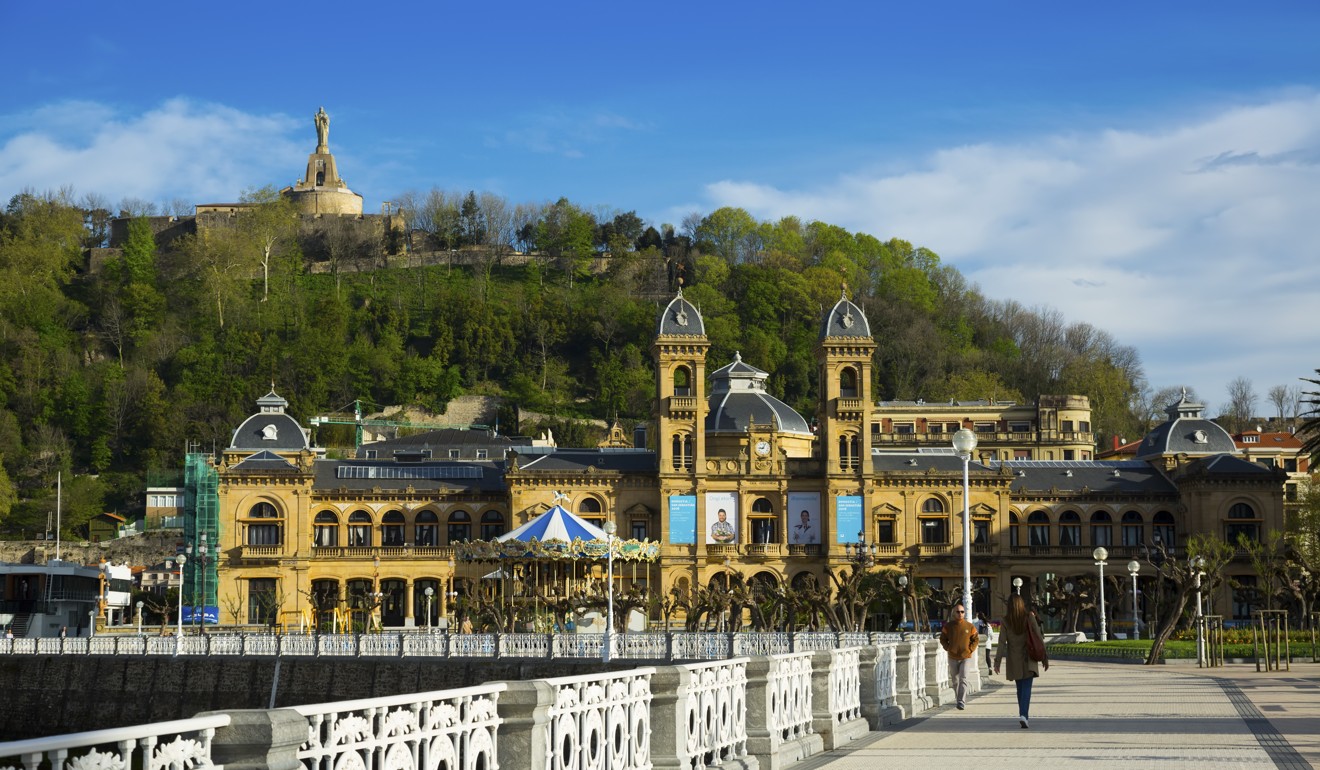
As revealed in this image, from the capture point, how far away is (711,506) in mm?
84938

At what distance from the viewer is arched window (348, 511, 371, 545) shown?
85875 mm

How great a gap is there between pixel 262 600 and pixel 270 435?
1114 centimetres

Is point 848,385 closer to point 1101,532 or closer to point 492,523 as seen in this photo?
point 1101,532

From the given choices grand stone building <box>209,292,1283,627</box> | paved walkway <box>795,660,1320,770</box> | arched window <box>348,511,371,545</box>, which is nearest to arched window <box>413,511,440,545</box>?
grand stone building <box>209,292,1283,627</box>

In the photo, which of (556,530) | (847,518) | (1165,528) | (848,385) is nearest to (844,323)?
(848,385)

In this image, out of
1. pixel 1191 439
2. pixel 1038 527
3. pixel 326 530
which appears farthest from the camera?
pixel 1191 439

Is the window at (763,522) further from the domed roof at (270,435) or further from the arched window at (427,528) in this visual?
the domed roof at (270,435)

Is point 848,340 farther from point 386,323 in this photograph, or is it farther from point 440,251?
point 440,251

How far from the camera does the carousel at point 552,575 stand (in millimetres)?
59094

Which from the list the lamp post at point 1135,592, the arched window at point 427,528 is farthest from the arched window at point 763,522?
the lamp post at point 1135,592

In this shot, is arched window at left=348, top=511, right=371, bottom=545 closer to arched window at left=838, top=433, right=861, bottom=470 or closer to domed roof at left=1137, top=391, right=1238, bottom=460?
arched window at left=838, top=433, right=861, bottom=470

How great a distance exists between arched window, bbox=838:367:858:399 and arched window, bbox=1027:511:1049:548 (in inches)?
468

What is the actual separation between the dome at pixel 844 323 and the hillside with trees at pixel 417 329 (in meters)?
38.1

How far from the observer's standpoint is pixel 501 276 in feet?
506
